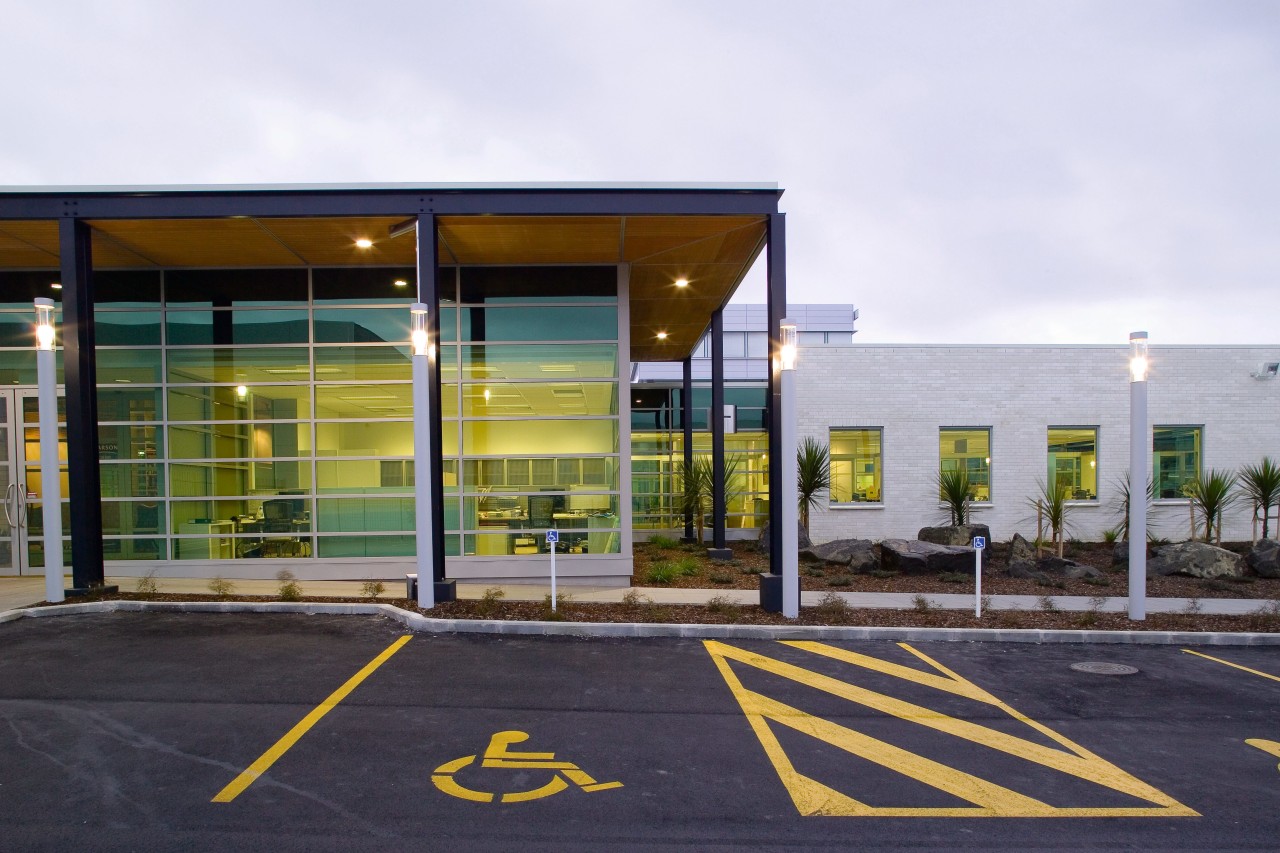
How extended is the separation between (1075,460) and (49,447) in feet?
63.9

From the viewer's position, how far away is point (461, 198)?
381 inches

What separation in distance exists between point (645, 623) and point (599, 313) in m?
5.73

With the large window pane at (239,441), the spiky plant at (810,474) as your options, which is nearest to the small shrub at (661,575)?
the spiky plant at (810,474)

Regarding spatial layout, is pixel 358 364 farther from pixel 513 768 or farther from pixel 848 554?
pixel 848 554

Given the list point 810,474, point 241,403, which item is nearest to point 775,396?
point 810,474

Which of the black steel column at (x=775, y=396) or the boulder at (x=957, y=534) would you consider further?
the boulder at (x=957, y=534)

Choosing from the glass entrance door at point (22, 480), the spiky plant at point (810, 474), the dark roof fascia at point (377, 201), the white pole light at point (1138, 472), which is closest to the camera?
the white pole light at point (1138, 472)

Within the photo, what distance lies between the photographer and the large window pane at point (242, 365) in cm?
1210

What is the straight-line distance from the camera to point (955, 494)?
51.7 feet

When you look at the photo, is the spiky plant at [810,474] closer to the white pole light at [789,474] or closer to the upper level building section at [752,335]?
the white pole light at [789,474]

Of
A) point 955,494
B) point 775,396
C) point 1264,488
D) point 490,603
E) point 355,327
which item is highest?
point 355,327

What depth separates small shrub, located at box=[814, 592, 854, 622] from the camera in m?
8.89

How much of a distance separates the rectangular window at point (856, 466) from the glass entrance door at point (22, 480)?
48.9ft

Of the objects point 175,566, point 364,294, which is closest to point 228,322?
point 364,294
